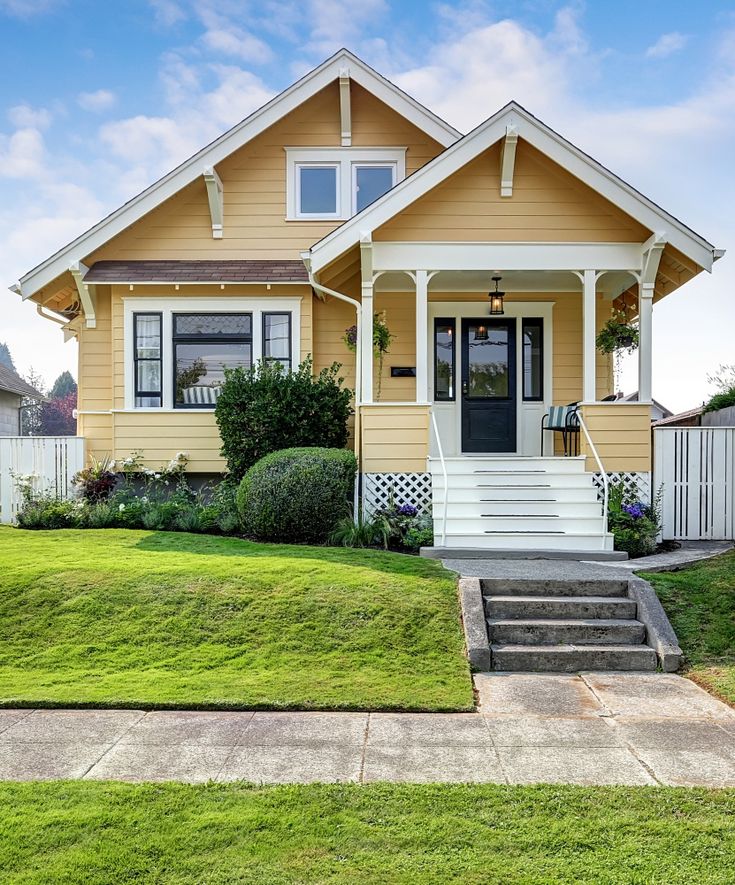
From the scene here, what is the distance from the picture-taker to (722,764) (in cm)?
402

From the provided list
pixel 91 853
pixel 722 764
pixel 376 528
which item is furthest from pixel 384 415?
pixel 91 853

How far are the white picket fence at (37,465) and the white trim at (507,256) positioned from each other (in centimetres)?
589

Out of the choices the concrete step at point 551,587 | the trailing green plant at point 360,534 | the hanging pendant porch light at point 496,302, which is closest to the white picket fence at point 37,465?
the trailing green plant at point 360,534

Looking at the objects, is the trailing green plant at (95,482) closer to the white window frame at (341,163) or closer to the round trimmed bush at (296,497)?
the round trimmed bush at (296,497)

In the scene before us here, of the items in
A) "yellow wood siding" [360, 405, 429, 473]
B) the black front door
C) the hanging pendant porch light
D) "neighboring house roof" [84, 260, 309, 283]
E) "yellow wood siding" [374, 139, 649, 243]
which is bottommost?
"yellow wood siding" [360, 405, 429, 473]

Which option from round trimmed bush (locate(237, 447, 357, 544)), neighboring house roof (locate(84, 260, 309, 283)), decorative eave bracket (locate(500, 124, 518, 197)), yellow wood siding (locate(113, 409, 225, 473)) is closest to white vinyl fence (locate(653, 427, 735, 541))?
decorative eave bracket (locate(500, 124, 518, 197))

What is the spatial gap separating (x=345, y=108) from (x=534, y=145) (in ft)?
13.2

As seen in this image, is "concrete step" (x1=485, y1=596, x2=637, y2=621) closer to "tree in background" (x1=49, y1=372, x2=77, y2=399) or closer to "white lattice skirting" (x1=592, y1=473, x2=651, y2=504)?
"white lattice skirting" (x1=592, y1=473, x2=651, y2=504)

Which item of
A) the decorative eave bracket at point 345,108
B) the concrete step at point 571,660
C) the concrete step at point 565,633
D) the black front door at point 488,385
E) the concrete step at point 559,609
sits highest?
the decorative eave bracket at point 345,108

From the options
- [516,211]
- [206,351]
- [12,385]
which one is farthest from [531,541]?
[12,385]

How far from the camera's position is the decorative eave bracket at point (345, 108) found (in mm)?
12023

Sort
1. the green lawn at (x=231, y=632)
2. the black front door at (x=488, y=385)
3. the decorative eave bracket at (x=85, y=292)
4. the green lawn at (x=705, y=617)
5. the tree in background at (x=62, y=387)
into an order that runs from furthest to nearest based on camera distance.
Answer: the tree in background at (x=62, y=387), the black front door at (x=488, y=385), the decorative eave bracket at (x=85, y=292), the green lawn at (x=705, y=617), the green lawn at (x=231, y=632)

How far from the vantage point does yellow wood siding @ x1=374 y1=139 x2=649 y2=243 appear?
10234 mm

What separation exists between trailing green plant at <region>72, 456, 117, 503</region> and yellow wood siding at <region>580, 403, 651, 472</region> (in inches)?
293
